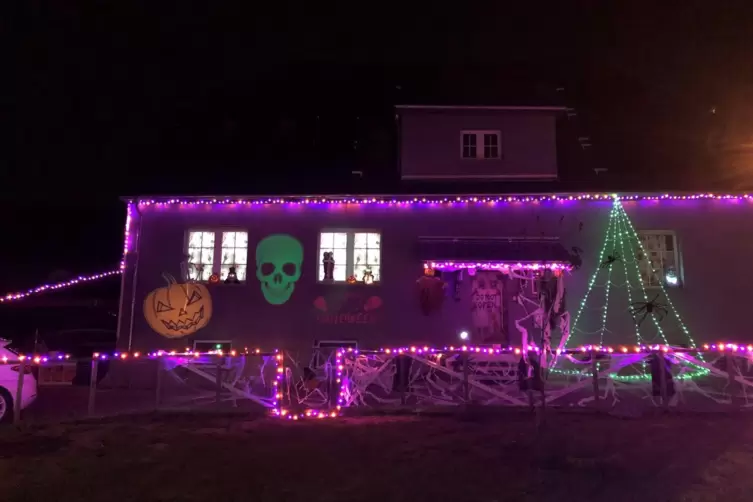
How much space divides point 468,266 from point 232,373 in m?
5.81

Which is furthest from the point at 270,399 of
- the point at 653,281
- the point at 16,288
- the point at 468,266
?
the point at 16,288

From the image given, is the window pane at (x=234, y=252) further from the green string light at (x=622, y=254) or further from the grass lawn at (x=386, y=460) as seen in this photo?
the green string light at (x=622, y=254)

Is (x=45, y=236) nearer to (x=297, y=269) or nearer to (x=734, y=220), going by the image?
(x=297, y=269)

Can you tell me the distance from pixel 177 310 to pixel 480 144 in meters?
8.64

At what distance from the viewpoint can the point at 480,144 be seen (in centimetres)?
1467

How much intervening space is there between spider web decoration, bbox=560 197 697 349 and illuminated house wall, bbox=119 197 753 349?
53 millimetres

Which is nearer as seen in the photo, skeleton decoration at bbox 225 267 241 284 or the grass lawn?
the grass lawn

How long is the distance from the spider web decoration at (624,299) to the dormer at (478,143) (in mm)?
2230

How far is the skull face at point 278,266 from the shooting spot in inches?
548

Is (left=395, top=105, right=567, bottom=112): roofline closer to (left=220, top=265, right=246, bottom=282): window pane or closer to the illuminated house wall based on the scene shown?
the illuminated house wall

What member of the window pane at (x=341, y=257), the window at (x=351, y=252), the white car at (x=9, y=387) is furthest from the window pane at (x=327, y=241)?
the white car at (x=9, y=387)

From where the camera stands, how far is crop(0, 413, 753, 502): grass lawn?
5391 mm

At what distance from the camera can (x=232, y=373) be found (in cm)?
1249

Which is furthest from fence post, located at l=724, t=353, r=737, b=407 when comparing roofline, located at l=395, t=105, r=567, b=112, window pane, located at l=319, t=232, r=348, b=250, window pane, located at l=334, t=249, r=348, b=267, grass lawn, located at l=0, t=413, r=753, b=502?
window pane, located at l=319, t=232, r=348, b=250
